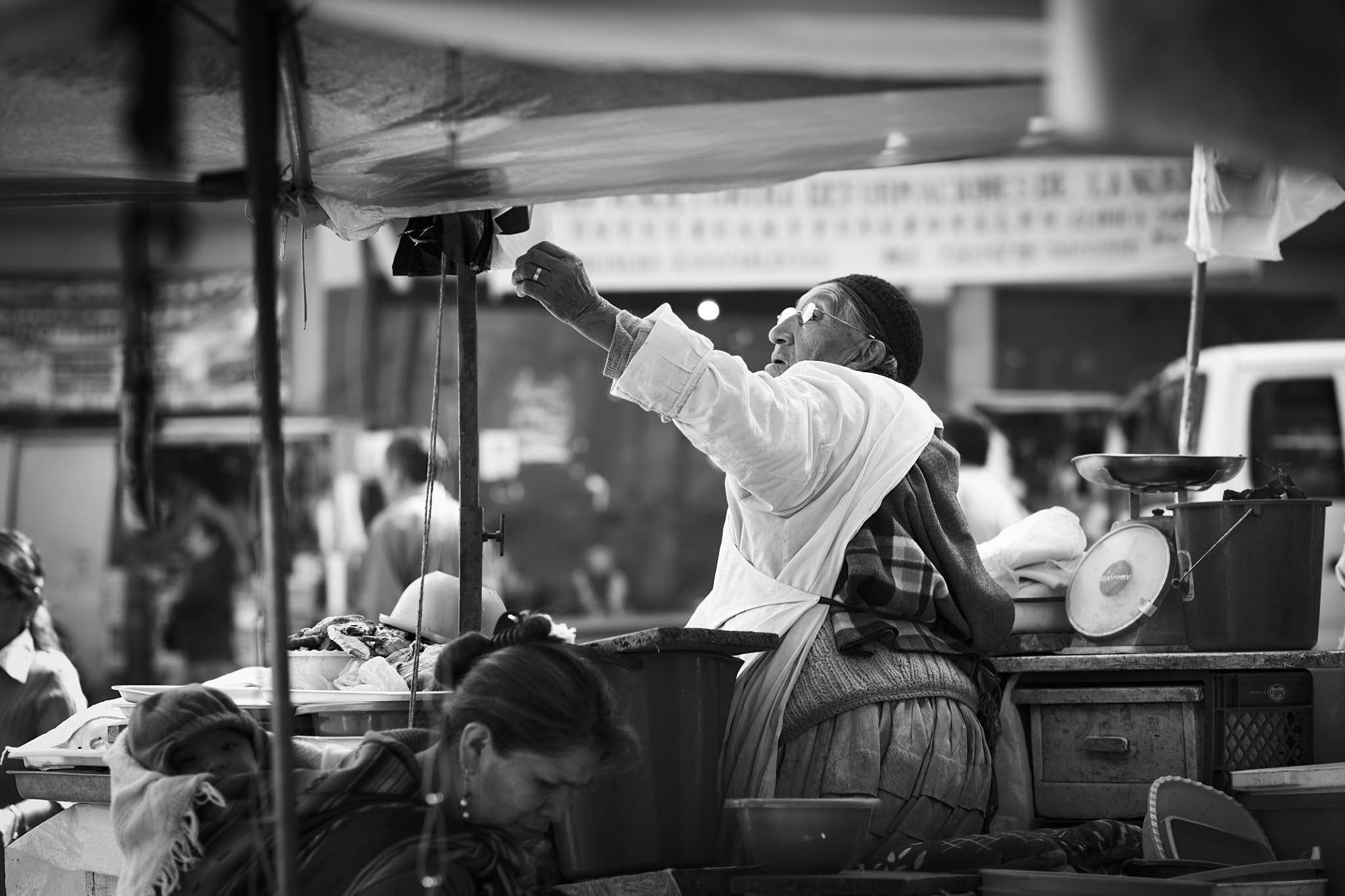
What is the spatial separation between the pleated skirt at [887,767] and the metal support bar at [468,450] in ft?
2.47

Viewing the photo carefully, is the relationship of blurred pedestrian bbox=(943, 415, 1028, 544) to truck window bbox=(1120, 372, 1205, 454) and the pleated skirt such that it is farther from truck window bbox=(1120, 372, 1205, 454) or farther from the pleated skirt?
the pleated skirt

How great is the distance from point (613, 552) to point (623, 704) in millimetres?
9196

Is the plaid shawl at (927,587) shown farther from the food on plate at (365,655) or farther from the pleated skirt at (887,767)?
the food on plate at (365,655)

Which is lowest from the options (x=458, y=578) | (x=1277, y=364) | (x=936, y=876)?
(x=936, y=876)

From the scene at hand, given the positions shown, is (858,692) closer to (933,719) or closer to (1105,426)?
(933,719)

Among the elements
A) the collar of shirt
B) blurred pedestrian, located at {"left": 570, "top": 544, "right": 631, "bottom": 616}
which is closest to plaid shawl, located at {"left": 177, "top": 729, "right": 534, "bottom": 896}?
the collar of shirt

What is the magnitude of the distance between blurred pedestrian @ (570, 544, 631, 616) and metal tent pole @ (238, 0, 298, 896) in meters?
9.73

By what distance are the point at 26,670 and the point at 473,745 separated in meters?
2.74

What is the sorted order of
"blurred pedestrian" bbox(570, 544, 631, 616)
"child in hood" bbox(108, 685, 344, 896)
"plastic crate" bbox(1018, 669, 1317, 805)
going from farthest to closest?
1. "blurred pedestrian" bbox(570, 544, 631, 616)
2. "plastic crate" bbox(1018, 669, 1317, 805)
3. "child in hood" bbox(108, 685, 344, 896)

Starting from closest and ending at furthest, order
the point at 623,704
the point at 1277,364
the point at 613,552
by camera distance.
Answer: the point at 623,704, the point at 1277,364, the point at 613,552

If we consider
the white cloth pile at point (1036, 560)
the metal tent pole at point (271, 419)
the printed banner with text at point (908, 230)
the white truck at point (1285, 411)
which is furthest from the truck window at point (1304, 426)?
the metal tent pole at point (271, 419)

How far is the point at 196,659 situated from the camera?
11.0 m

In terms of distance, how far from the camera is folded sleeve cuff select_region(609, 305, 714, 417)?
2.99 m

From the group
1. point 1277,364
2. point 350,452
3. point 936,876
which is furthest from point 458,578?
point 350,452
